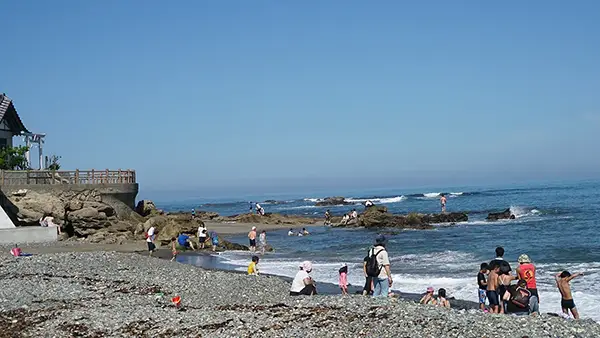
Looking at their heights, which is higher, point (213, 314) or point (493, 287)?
point (493, 287)

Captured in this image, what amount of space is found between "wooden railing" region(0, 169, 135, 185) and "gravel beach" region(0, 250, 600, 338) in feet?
53.8

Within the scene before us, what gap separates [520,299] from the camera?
475 inches

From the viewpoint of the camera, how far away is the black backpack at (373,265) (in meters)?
13.4

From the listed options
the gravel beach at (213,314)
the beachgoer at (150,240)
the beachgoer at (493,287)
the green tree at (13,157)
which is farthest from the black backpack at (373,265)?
the green tree at (13,157)

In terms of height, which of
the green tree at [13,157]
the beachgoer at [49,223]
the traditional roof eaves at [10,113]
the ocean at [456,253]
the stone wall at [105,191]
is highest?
the traditional roof eaves at [10,113]

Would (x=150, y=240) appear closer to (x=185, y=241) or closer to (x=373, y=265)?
(x=185, y=241)

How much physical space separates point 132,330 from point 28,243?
20428 millimetres

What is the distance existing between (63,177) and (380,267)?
26673 millimetres

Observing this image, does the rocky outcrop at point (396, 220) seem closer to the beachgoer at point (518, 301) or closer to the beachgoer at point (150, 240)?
the beachgoer at point (150, 240)

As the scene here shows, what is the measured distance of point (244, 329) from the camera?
10703mm

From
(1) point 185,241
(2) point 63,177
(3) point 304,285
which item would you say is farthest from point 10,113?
(3) point 304,285

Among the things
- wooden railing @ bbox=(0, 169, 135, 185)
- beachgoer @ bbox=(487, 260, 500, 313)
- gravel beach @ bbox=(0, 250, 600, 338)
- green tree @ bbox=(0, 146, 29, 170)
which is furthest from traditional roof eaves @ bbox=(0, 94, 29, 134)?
beachgoer @ bbox=(487, 260, 500, 313)

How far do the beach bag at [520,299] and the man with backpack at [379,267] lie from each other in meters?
2.57

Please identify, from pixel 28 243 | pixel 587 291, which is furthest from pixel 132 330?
pixel 28 243
